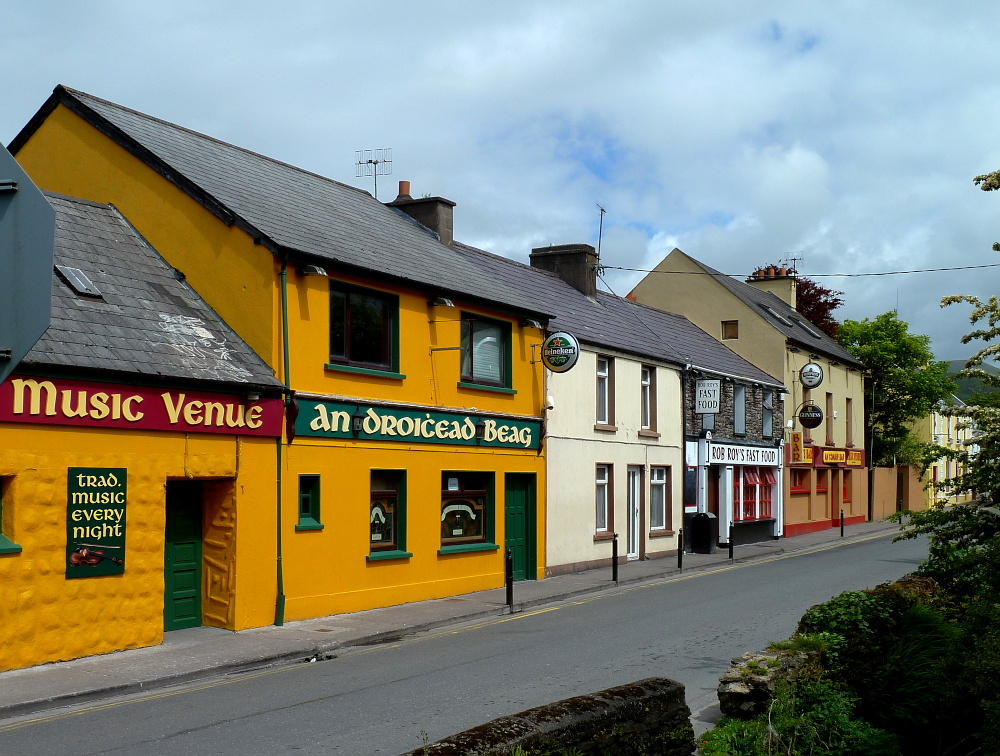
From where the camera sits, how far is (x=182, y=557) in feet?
48.6

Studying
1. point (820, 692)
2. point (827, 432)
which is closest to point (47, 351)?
point (820, 692)

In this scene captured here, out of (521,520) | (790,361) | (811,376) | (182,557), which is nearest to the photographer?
(182,557)

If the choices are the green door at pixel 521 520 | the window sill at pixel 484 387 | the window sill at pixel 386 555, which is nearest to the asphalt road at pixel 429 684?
the window sill at pixel 386 555

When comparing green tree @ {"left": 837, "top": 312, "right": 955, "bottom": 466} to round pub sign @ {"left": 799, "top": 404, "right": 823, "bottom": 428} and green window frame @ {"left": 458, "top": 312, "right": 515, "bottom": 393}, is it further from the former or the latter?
green window frame @ {"left": 458, "top": 312, "right": 515, "bottom": 393}

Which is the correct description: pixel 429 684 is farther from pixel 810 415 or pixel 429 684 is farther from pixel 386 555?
pixel 810 415

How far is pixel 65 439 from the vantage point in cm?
1266

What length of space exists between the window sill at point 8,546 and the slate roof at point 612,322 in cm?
1287

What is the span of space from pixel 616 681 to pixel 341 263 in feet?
28.3

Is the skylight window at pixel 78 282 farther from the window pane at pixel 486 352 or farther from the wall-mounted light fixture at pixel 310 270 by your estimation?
the window pane at pixel 486 352

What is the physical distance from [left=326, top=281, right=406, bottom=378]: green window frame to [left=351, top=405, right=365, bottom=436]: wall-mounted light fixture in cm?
71

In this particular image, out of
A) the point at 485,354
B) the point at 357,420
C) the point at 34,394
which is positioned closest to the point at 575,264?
the point at 485,354

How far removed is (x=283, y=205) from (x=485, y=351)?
16.9ft

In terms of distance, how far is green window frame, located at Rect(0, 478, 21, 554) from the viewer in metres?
11.8

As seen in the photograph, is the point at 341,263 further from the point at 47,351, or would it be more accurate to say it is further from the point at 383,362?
the point at 47,351
